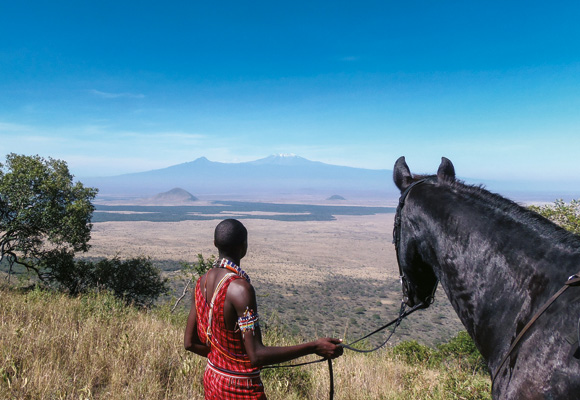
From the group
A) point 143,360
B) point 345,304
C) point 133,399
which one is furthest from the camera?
point 345,304

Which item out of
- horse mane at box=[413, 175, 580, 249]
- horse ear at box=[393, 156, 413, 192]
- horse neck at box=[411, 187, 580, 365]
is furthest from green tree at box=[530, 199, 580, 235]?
horse neck at box=[411, 187, 580, 365]

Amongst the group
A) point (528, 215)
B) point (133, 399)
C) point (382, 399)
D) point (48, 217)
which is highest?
point (528, 215)

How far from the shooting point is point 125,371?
3.76m

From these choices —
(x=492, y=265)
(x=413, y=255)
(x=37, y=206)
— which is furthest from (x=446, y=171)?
(x=37, y=206)

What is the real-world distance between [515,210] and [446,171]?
0.60 metres

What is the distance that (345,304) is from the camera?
32062 mm

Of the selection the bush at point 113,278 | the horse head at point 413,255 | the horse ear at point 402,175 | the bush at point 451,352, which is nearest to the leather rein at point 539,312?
the horse head at point 413,255

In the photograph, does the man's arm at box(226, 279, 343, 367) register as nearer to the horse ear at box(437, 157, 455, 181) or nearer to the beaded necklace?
the beaded necklace

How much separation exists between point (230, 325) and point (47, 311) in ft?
16.1

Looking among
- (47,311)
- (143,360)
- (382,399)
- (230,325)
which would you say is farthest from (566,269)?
(47,311)

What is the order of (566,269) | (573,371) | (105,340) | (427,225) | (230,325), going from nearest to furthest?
(573,371) → (566,269) → (230,325) → (427,225) → (105,340)

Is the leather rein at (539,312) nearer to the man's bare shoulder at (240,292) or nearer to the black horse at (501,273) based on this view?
the black horse at (501,273)

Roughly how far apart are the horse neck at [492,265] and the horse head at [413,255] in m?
0.18

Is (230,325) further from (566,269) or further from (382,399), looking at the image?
(382,399)
